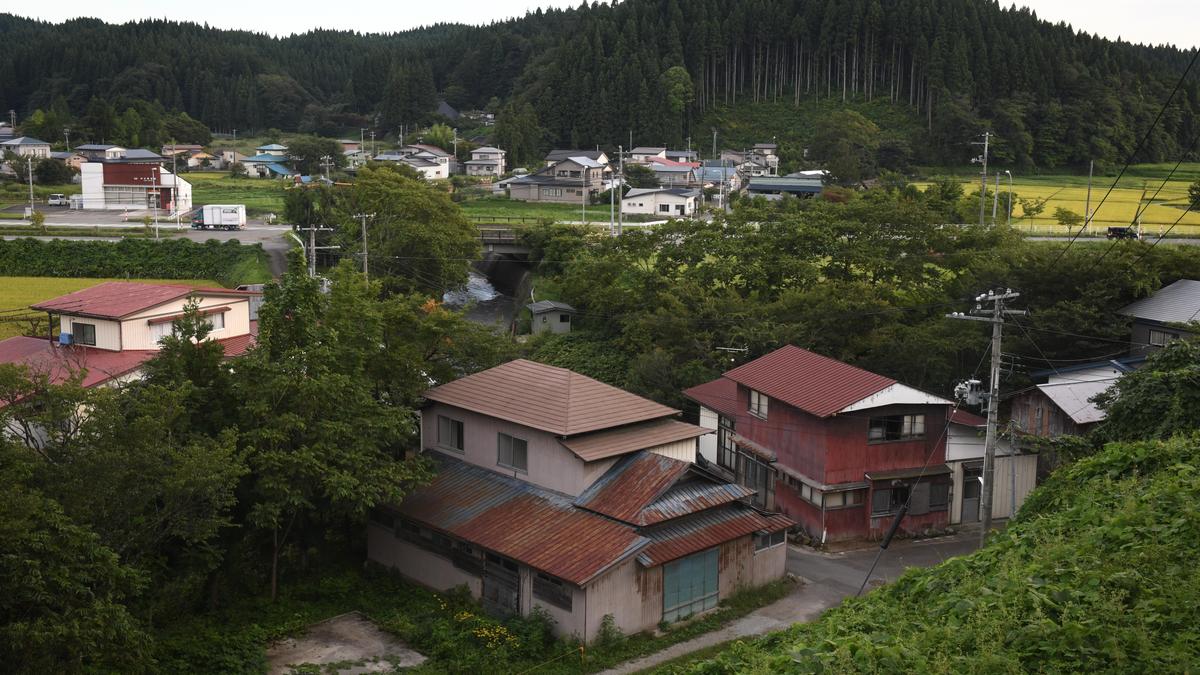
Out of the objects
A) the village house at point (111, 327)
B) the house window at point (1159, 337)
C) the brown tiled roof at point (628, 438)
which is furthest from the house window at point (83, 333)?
the house window at point (1159, 337)

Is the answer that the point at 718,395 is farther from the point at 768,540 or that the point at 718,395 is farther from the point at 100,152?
the point at 100,152

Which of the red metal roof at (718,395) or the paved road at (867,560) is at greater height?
the red metal roof at (718,395)

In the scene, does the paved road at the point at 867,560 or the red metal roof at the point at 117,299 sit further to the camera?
the red metal roof at the point at 117,299

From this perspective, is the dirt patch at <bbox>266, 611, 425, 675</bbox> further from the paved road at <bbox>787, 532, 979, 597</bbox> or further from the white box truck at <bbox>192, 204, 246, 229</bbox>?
the white box truck at <bbox>192, 204, 246, 229</bbox>

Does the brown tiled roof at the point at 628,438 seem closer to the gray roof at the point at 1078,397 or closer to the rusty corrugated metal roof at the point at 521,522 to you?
the rusty corrugated metal roof at the point at 521,522

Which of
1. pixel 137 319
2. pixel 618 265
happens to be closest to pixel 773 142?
pixel 618 265

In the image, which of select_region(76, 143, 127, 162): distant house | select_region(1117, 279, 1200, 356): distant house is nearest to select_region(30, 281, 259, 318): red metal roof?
select_region(1117, 279, 1200, 356): distant house
